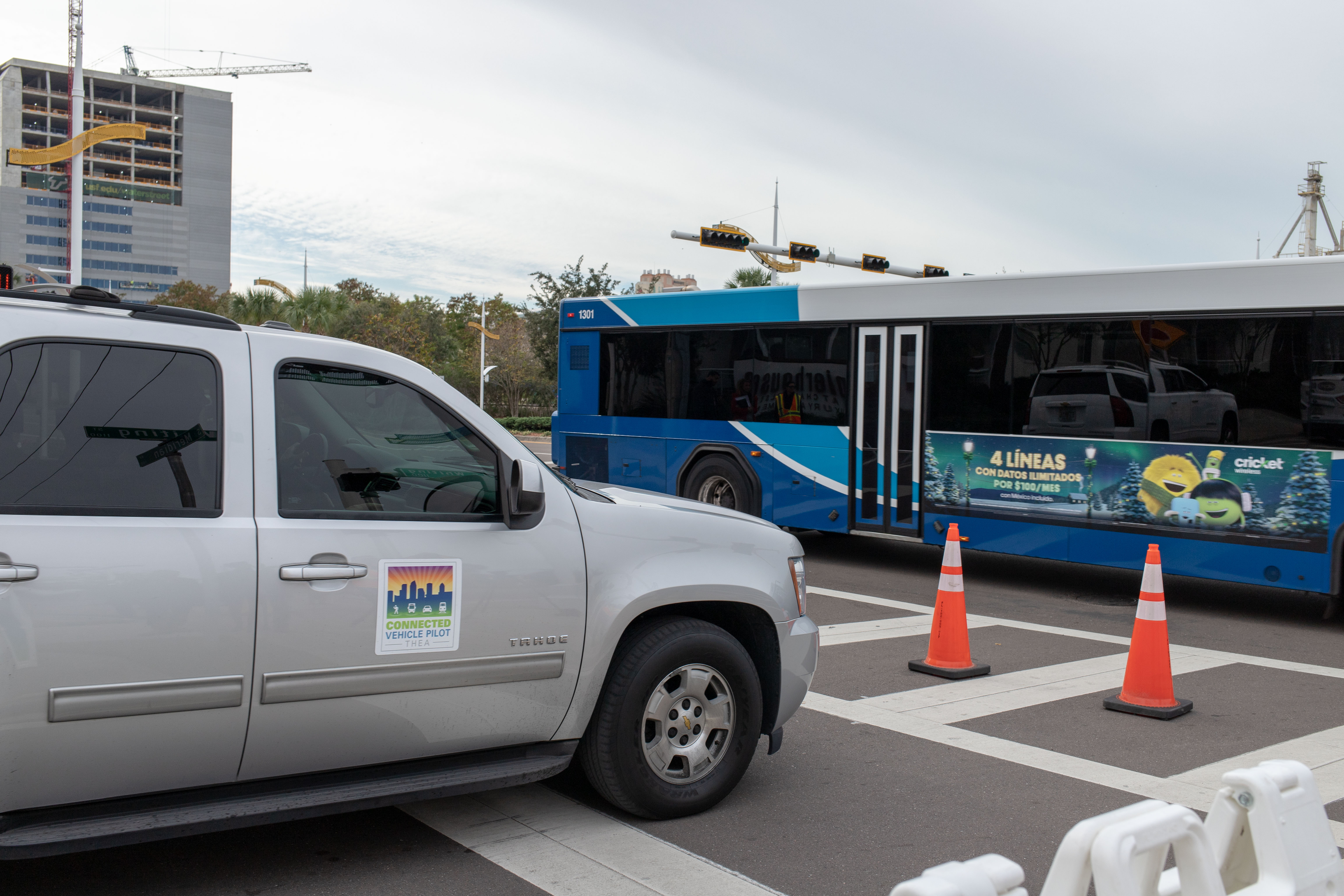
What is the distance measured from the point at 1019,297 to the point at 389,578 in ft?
27.8

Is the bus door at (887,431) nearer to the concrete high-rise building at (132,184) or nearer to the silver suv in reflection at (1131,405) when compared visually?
the silver suv in reflection at (1131,405)

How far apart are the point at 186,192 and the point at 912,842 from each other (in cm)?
17231

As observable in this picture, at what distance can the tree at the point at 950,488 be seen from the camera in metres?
11.2

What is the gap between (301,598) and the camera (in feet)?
11.9

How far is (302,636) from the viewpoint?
3.61 metres

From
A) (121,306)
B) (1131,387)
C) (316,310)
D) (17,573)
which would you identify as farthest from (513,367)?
(17,573)

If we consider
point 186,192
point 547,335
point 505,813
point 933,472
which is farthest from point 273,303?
point 186,192

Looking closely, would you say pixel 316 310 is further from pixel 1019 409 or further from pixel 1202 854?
pixel 1202 854

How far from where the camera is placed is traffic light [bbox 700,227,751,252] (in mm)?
31000

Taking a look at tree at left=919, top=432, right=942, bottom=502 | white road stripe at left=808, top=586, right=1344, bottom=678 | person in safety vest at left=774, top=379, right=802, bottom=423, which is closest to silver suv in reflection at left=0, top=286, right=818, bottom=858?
white road stripe at left=808, top=586, right=1344, bottom=678

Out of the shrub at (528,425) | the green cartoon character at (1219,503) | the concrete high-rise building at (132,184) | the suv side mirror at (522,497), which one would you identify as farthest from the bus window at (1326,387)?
the concrete high-rise building at (132,184)

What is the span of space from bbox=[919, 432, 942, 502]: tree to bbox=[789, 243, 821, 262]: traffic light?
21.4m

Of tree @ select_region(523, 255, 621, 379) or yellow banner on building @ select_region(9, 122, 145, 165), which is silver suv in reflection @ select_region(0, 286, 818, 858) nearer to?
yellow banner on building @ select_region(9, 122, 145, 165)

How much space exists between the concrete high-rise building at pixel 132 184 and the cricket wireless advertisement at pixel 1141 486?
148 meters
